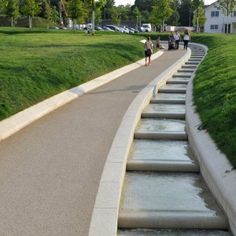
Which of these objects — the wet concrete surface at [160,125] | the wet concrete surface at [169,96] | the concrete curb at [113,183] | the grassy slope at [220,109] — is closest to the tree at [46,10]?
the wet concrete surface at [169,96]

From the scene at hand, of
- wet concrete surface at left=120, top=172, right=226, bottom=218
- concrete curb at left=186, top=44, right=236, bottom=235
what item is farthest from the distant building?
wet concrete surface at left=120, top=172, right=226, bottom=218

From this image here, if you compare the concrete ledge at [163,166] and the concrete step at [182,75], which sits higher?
the concrete step at [182,75]

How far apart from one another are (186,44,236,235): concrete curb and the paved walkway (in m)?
1.50

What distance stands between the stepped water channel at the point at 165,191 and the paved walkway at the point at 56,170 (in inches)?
20.5

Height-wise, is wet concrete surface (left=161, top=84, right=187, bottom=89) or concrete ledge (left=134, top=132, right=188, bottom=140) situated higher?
wet concrete surface (left=161, top=84, right=187, bottom=89)

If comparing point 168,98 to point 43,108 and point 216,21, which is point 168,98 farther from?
point 216,21

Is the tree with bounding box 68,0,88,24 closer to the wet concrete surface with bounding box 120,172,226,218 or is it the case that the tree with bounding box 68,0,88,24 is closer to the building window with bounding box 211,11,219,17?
the building window with bounding box 211,11,219,17

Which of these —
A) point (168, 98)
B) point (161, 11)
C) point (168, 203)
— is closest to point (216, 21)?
point (161, 11)

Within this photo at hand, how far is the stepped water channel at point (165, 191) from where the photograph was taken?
17.9 ft

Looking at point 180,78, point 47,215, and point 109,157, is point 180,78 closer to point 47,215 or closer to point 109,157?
point 109,157

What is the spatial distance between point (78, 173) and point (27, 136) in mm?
2278

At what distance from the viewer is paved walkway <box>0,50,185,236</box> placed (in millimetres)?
5055

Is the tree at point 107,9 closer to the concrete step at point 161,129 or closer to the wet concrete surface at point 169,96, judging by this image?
the wet concrete surface at point 169,96

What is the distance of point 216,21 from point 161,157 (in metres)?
87.8
